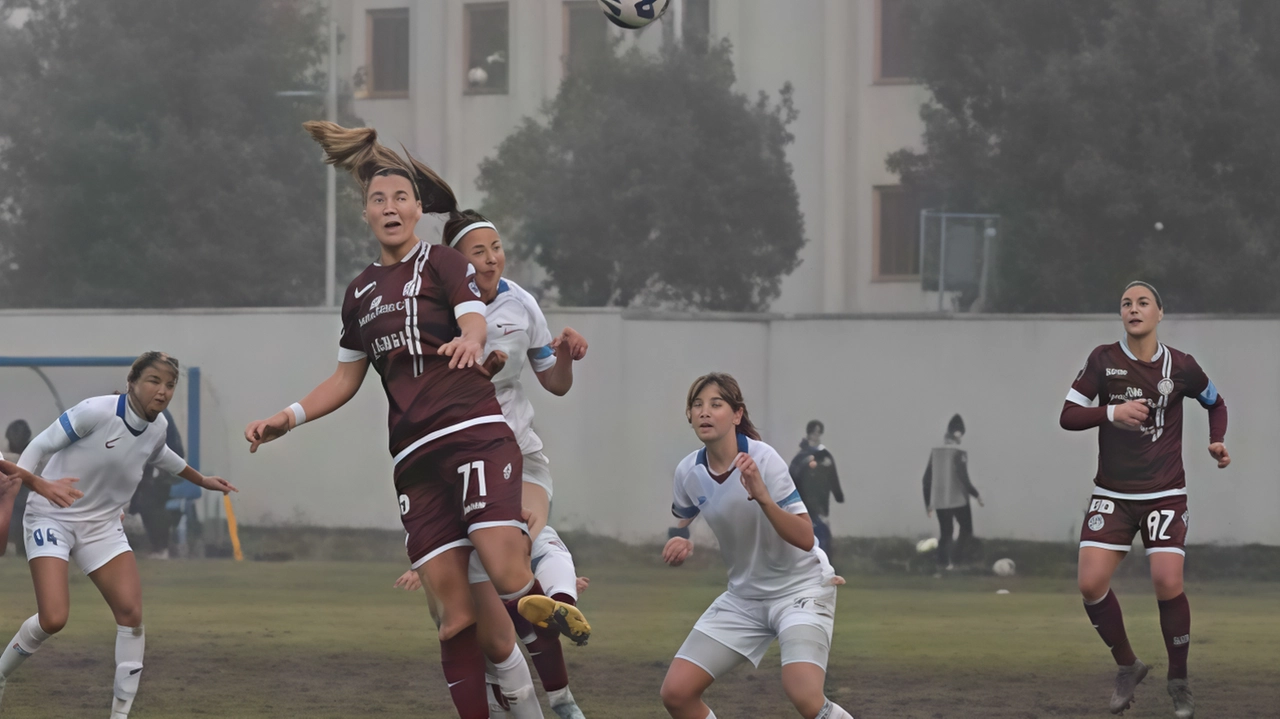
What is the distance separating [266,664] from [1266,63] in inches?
645

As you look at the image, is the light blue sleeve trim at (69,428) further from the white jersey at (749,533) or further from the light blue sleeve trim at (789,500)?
the light blue sleeve trim at (789,500)

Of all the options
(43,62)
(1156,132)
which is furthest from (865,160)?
(43,62)

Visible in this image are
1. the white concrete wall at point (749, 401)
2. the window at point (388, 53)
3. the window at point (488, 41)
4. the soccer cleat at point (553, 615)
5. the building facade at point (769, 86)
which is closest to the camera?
the soccer cleat at point (553, 615)

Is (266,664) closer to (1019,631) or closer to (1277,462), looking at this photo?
(1019,631)

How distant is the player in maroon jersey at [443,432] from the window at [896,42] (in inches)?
694

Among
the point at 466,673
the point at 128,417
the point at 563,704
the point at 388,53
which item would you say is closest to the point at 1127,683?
the point at 563,704

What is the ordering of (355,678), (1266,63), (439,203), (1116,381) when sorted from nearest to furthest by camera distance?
1. (439,203)
2. (1116,381)
3. (355,678)
4. (1266,63)

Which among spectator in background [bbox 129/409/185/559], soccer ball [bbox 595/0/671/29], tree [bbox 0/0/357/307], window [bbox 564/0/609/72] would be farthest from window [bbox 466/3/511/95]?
soccer ball [bbox 595/0/671/29]

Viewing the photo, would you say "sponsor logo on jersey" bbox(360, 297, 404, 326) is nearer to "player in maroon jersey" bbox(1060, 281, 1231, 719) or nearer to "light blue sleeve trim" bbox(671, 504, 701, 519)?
"light blue sleeve trim" bbox(671, 504, 701, 519)

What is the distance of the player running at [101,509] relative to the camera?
24.2ft

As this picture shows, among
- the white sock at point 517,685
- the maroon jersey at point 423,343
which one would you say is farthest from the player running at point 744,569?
the maroon jersey at point 423,343

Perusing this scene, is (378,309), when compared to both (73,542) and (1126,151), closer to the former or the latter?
(73,542)

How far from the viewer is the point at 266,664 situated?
977 centimetres

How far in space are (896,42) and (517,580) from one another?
1825cm
